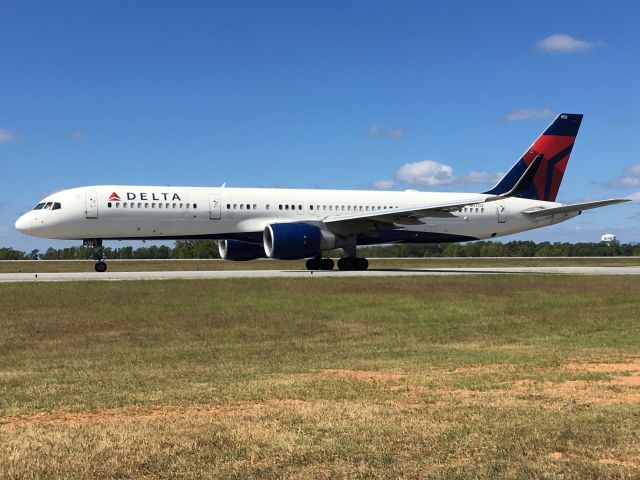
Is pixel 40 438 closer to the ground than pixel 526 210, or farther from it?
closer to the ground

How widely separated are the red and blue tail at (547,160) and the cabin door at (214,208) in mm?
17177

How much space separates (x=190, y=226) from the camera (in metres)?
33.8

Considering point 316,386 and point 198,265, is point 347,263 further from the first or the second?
point 316,386

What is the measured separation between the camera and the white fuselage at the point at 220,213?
3250cm

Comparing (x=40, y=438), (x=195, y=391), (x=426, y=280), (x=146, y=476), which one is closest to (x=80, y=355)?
(x=195, y=391)

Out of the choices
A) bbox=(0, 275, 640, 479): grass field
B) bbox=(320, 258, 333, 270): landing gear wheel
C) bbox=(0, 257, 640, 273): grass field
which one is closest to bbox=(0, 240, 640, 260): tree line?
bbox=(0, 257, 640, 273): grass field

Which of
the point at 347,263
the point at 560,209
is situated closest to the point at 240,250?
the point at 347,263

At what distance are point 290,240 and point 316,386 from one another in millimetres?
23600

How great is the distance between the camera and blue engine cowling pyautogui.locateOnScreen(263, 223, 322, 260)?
32.8m

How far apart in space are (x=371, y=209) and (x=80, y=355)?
86.8 feet

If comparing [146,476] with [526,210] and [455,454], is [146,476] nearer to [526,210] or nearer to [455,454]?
[455,454]

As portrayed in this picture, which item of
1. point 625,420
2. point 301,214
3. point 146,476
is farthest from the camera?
point 301,214

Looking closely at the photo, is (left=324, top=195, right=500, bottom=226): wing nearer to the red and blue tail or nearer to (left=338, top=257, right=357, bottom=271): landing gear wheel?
(left=338, top=257, right=357, bottom=271): landing gear wheel

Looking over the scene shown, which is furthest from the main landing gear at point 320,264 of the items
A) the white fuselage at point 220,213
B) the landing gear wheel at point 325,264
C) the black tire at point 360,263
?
the white fuselage at point 220,213
